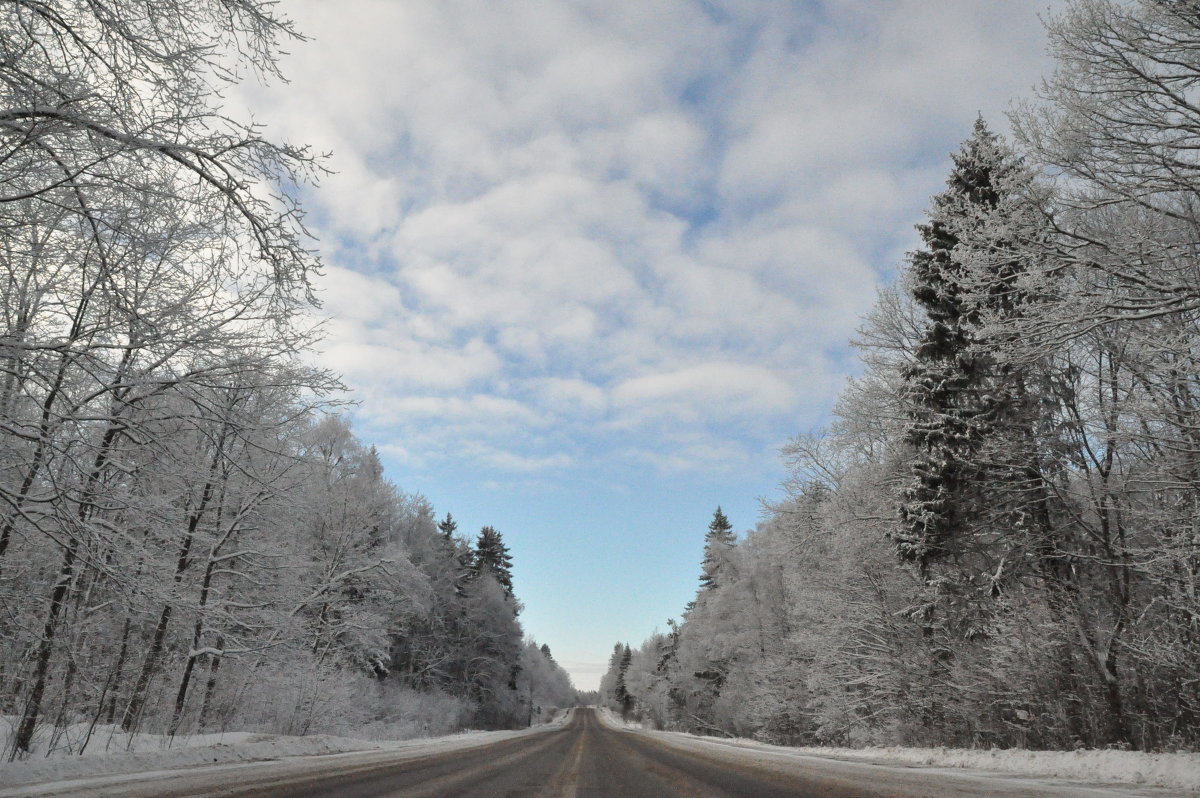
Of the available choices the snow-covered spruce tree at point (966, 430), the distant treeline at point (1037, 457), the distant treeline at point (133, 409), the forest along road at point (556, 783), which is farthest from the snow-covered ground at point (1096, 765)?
the distant treeline at point (133, 409)

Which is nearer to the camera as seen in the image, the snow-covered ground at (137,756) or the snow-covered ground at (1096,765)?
the snow-covered ground at (137,756)

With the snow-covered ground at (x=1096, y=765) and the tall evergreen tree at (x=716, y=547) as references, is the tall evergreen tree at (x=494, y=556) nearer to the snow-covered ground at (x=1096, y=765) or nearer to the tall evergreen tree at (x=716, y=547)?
the tall evergreen tree at (x=716, y=547)

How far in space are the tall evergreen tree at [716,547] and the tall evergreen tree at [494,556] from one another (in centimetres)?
1848

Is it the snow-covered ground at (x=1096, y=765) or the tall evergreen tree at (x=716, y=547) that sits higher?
the tall evergreen tree at (x=716, y=547)

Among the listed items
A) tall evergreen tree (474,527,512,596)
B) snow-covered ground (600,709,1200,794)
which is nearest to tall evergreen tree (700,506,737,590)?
tall evergreen tree (474,527,512,596)

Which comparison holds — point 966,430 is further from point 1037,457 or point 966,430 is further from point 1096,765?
point 1096,765

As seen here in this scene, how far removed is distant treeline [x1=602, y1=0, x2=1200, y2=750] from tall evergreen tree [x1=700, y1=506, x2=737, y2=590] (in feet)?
77.9

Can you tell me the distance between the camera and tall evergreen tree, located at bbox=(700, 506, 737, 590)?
48.4 metres

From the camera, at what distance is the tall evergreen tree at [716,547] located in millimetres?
48375

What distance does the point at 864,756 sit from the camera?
46.8ft

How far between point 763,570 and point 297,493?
92.4ft

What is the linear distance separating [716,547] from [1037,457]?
37.0 meters

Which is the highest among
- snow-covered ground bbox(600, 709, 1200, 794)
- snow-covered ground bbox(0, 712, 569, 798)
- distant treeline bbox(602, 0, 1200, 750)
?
distant treeline bbox(602, 0, 1200, 750)

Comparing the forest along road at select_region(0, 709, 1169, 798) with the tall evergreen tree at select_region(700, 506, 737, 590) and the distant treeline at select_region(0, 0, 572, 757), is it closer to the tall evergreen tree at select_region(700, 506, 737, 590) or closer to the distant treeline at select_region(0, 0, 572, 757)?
the distant treeline at select_region(0, 0, 572, 757)
